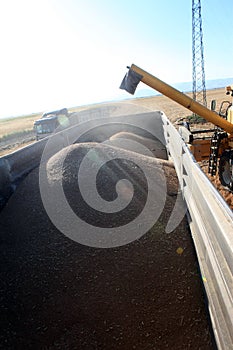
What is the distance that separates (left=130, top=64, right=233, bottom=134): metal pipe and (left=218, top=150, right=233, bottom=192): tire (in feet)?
1.91

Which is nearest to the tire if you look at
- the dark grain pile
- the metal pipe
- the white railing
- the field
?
the metal pipe

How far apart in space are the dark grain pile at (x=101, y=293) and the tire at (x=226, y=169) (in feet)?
11.0

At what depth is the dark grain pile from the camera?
7.88 feet

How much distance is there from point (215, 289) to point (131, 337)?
0.87 meters

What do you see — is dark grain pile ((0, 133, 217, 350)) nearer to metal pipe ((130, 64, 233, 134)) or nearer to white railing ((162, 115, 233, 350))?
white railing ((162, 115, 233, 350))

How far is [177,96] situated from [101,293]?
459 cm

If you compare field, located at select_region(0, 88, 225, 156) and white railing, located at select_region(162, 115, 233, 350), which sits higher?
white railing, located at select_region(162, 115, 233, 350)

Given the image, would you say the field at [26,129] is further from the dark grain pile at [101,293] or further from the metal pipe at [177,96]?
the dark grain pile at [101,293]

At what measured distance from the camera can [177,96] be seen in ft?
19.8

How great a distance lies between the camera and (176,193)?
4.46 m

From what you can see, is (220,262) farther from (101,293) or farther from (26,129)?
(26,129)

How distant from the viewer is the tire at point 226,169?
21.1ft

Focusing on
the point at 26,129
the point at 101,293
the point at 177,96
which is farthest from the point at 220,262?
the point at 26,129

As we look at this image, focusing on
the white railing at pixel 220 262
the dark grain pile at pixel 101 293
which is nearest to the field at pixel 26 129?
the dark grain pile at pixel 101 293
